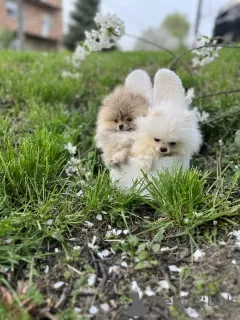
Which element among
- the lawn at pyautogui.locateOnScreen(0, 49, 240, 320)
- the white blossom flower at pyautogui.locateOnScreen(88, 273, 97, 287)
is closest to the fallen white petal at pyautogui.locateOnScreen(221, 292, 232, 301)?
the lawn at pyautogui.locateOnScreen(0, 49, 240, 320)

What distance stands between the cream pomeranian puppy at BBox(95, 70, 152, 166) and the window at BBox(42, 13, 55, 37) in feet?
79.5

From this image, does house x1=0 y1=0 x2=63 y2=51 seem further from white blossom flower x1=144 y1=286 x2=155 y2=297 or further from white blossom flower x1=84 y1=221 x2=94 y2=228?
white blossom flower x1=144 y1=286 x2=155 y2=297

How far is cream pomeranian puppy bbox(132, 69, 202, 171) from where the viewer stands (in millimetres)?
1683

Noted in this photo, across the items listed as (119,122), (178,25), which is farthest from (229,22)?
(178,25)

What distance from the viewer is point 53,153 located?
2121 mm

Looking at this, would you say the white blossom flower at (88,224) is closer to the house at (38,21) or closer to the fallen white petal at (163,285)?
the fallen white petal at (163,285)

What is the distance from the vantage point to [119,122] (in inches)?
74.9

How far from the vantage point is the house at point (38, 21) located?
21.2 meters

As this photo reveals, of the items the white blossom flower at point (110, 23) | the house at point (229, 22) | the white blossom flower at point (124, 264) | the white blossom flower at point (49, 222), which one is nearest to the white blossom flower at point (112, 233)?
the white blossom flower at point (124, 264)

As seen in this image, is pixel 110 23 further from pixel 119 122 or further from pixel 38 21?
pixel 38 21

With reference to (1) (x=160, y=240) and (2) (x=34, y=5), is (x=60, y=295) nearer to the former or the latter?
(1) (x=160, y=240)

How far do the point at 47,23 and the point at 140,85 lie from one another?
24315mm

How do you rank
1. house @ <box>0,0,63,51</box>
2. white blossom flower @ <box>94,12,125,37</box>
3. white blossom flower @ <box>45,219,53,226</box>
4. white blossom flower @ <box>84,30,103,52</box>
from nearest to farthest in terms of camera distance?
white blossom flower @ <box>45,219,53,226</box> → white blossom flower @ <box>94,12,125,37</box> → white blossom flower @ <box>84,30,103,52</box> → house @ <box>0,0,63,51</box>

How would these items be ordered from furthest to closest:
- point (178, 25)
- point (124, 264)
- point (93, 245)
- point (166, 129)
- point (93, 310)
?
point (178, 25)
point (166, 129)
point (93, 245)
point (124, 264)
point (93, 310)
